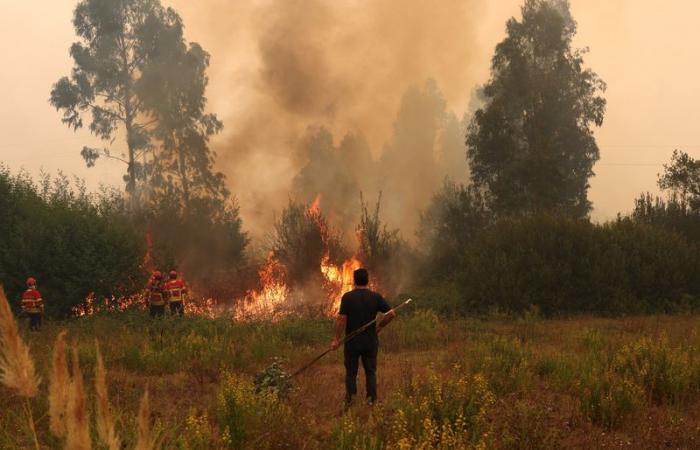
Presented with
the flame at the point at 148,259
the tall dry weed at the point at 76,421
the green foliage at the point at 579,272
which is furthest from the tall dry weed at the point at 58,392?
the flame at the point at 148,259

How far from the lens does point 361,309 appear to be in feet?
26.4

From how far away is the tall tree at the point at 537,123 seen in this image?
27.8 meters

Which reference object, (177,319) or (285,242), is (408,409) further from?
(285,242)

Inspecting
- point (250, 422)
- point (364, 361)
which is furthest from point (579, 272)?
point (250, 422)

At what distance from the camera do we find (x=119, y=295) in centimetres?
2139

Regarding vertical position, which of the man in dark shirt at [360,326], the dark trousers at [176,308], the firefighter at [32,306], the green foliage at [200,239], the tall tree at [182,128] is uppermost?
the tall tree at [182,128]

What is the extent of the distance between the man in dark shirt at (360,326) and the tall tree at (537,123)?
2104 centimetres

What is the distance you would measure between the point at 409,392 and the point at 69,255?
16.2m

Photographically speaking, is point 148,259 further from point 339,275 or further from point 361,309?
point 361,309

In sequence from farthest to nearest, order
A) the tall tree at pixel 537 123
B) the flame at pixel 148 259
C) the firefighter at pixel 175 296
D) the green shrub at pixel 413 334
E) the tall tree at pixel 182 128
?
the tall tree at pixel 182 128, the tall tree at pixel 537 123, the flame at pixel 148 259, the firefighter at pixel 175 296, the green shrub at pixel 413 334

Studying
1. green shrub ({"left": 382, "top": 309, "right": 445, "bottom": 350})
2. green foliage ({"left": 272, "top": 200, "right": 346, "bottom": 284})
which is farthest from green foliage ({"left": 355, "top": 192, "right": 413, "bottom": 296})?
green shrub ({"left": 382, "top": 309, "right": 445, "bottom": 350})

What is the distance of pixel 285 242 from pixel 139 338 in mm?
9883

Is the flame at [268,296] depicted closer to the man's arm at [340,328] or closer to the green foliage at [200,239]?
the green foliage at [200,239]

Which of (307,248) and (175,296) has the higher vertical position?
(307,248)
